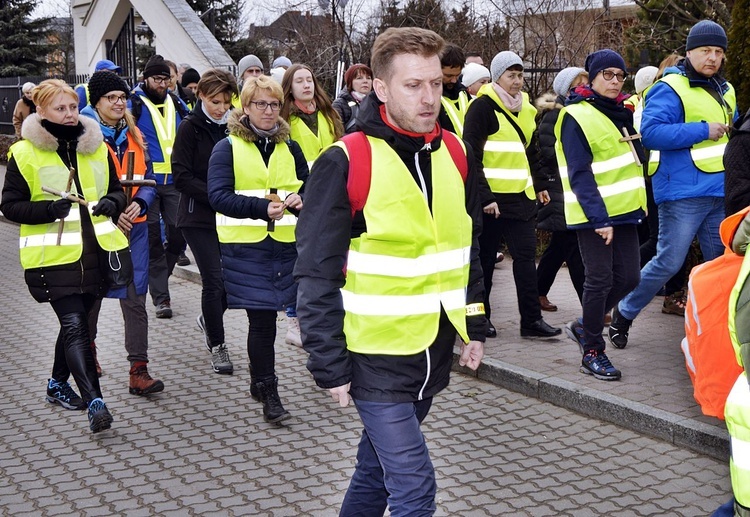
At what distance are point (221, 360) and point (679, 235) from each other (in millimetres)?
3257

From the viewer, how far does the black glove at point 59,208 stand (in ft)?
18.4

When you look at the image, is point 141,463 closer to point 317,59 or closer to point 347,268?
point 347,268

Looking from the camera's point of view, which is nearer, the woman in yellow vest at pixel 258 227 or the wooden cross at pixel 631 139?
the woman in yellow vest at pixel 258 227

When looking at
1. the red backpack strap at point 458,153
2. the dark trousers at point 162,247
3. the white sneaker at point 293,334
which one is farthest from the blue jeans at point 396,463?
the dark trousers at point 162,247

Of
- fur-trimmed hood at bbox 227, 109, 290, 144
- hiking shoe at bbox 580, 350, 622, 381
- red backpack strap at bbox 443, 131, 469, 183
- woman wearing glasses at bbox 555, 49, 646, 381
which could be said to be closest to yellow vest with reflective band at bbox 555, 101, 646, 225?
woman wearing glasses at bbox 555, 49, 646, 381

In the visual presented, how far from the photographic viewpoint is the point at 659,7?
1348 cm

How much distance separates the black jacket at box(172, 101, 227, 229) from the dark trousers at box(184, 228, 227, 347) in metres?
0.09

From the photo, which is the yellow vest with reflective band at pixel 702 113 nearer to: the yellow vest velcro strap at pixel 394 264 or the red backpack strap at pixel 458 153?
the red backpack strap at pixel 458 153

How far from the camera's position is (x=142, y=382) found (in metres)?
6.52

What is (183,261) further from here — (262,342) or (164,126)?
(262,342)

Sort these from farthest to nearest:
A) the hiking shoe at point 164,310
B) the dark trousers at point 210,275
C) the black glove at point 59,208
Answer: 1. the hiking shoe at point 164,310
2. the dark trousers at point 210,275
3. the black glove at point 59,208

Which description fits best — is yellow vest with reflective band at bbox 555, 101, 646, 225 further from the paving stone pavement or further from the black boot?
the black boot

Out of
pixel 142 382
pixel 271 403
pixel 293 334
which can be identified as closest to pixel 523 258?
pixel 293 334

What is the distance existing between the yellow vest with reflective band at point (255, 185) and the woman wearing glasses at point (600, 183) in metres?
1.76
